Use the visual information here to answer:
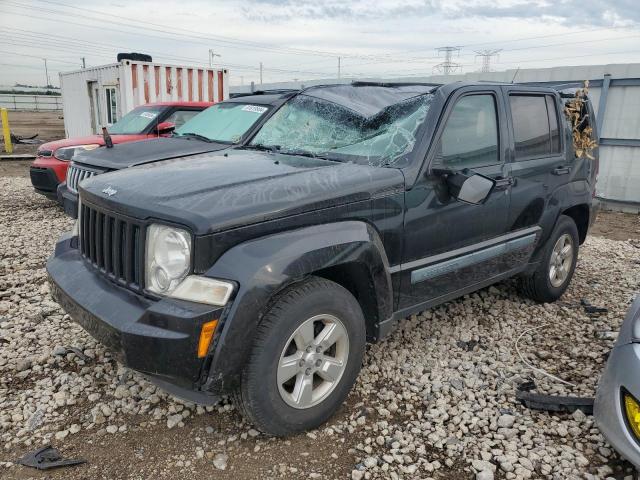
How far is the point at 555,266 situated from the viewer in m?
4.55

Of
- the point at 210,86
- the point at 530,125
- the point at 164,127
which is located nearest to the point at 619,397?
the point at 530,125

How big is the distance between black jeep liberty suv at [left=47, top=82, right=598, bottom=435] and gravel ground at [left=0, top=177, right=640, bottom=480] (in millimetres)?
276

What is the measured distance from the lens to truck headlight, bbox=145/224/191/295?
7.61 ft

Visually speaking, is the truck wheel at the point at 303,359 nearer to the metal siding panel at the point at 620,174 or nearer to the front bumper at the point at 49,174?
the front bumper at the point at 49,174

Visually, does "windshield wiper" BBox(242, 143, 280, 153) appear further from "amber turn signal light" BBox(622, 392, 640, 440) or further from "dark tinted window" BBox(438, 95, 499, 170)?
"amber turn signal light" BBox(622, 392, 640, 440)

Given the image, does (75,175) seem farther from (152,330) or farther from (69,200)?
(152,330)

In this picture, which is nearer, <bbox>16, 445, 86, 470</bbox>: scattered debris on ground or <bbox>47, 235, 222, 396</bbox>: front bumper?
<bbox>47, 235, 222, 396</bbox>: front bumper

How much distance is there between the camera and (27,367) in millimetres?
3330

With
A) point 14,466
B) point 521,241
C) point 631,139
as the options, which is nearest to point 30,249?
point 14,466

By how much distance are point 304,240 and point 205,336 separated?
65cm

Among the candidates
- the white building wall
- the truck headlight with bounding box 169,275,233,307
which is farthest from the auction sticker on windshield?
the white building wall

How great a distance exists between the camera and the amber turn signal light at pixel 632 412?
2.23m

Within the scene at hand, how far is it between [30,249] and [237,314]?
4741 mm

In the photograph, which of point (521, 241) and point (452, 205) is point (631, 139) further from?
point (452, 205)
